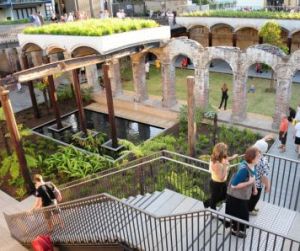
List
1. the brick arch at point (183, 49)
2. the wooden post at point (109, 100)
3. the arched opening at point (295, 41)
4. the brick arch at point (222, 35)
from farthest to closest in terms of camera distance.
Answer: the brick arch at point (222, 35)
the arched opening at point (295, 41)
the brick arch at point (183, 49)
the wooden post at point (109, 100)

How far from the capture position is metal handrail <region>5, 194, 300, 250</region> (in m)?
5.84

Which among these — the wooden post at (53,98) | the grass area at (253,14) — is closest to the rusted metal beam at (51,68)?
the wooden post at (53,98)

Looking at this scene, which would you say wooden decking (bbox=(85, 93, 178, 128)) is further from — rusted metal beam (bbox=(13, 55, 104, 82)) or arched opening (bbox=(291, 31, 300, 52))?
arched opening (bbox=(291, 31, 300, 52))

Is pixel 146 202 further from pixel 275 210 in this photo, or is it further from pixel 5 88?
pixel 5 88

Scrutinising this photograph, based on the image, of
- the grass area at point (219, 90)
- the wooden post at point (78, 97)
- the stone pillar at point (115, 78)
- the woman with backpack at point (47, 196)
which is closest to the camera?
the woman with backpack at point (47, 196)

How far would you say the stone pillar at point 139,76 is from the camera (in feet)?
64.8

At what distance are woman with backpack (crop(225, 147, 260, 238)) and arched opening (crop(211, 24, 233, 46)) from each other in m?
26.7

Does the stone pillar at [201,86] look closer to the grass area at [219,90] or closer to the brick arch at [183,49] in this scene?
the brick arch at [183,49]

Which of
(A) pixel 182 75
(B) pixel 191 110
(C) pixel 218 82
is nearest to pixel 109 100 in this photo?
(B) pixel 191 110

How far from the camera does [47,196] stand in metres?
8.85

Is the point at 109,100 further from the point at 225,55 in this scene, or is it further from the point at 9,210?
the point at 225,55

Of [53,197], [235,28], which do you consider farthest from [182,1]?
[53,197]

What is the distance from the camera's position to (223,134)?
15875mm

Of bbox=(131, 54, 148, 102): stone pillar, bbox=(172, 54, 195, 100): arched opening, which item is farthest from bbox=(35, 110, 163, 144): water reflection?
bbox=(172, 54, 195, 100): arched opening
